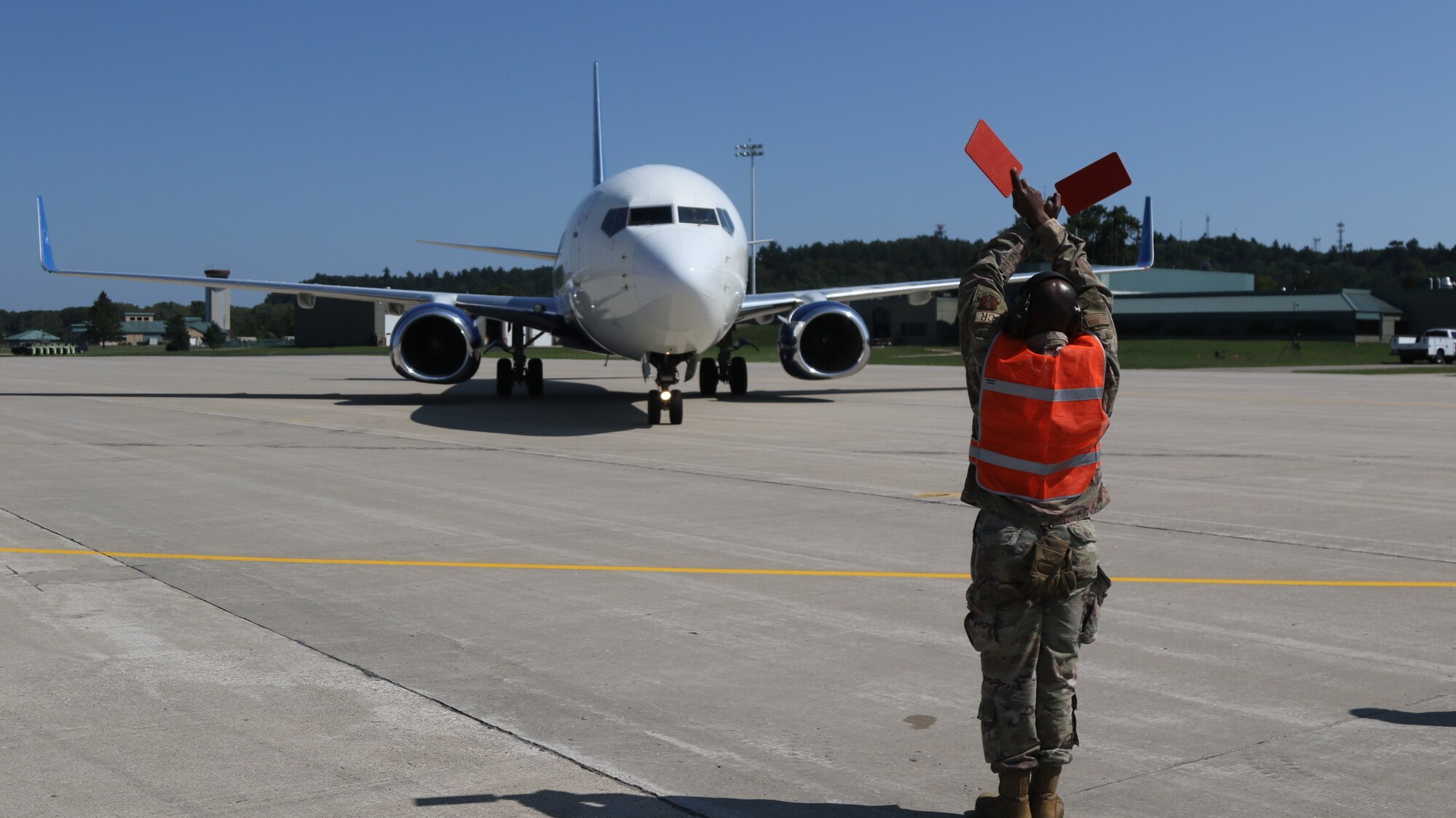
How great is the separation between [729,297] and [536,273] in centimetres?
17886

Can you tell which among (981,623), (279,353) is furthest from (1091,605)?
(279,353)

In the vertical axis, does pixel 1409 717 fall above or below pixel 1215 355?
below

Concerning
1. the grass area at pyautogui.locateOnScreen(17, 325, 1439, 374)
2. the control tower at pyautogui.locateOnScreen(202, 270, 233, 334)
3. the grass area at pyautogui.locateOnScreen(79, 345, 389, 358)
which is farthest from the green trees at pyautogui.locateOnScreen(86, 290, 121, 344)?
the grass area at pyautogui.locateOnScreen(17, 325, 1439, 374)

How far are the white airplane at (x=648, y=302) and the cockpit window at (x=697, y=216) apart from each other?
23 mm

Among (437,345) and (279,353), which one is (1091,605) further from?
(279,353)

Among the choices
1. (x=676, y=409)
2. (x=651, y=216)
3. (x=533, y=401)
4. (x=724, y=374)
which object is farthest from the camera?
(x=724, y=374)

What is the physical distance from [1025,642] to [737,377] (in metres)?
23.1

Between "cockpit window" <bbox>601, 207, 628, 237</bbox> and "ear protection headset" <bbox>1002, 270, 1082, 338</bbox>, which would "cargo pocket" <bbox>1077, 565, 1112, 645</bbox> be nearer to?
"ear protection headset" <bbox>1002, 270, 1082, 338</bbox>

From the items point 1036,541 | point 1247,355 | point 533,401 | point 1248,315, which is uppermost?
point 1248,315

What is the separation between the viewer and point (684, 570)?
8.07m

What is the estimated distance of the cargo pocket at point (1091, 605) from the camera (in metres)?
4.14

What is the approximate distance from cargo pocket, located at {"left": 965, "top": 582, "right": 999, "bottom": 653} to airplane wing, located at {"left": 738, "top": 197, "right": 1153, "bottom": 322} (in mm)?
19426

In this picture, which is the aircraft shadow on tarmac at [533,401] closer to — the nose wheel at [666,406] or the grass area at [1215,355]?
the nose wheel at [666,406]

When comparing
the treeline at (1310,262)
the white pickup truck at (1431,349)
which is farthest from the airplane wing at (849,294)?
the treeline at (1310,262)
